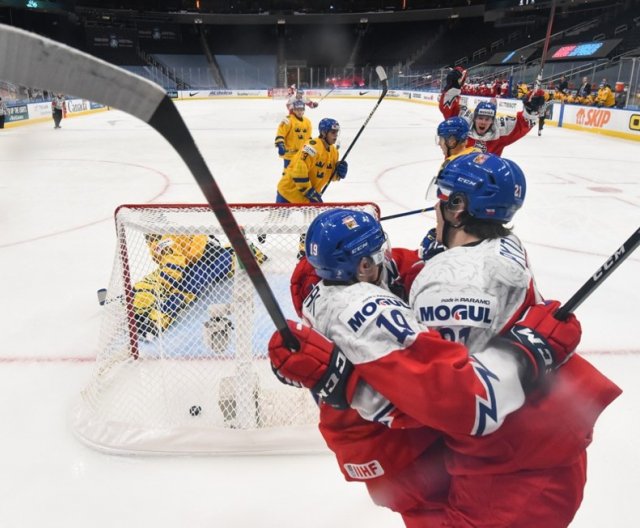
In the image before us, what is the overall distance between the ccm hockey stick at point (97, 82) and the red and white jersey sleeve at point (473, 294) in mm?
494

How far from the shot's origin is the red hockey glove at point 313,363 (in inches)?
36.7

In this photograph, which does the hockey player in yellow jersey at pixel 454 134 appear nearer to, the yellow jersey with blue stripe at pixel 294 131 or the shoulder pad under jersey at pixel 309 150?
the shoulder pad under jersey at pixel 309 150

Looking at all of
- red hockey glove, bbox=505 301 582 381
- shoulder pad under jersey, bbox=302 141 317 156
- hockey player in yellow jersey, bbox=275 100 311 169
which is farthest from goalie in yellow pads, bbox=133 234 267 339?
hockey player in yellow jersey, bbox=275 100 311 169

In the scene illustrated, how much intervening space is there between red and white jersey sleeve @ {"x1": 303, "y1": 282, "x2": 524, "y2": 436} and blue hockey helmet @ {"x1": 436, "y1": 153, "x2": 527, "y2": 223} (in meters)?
0.41

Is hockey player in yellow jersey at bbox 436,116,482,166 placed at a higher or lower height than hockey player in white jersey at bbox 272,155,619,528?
higher

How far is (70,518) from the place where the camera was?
5.80 ft

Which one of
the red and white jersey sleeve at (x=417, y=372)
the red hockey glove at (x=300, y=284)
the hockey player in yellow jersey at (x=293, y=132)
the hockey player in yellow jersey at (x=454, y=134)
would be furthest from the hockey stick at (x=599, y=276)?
the hockey player in yellow jersey at (x=293, y=132)

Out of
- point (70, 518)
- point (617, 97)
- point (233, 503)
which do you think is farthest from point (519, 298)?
point (617, 97)

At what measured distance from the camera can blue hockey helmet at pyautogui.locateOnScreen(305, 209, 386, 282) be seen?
110 cm

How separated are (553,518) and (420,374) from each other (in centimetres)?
52

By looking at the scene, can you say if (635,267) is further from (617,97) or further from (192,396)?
(617,97)

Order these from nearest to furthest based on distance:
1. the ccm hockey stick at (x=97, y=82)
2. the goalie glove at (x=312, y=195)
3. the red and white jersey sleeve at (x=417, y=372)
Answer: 1. the ccm hockey stick at (x=97, y=82)
2. the red and white jersey sleeve at (x=417, y=372)
3. the goalie glove at (x=312, y=195)

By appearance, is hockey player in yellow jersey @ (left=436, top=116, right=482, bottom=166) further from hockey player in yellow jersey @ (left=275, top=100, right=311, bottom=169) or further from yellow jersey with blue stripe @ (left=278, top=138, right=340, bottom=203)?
hockey player in yellow jersey @ (left=275, top=100, right=311, bottom=169)

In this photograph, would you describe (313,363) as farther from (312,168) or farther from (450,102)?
(450,102)
